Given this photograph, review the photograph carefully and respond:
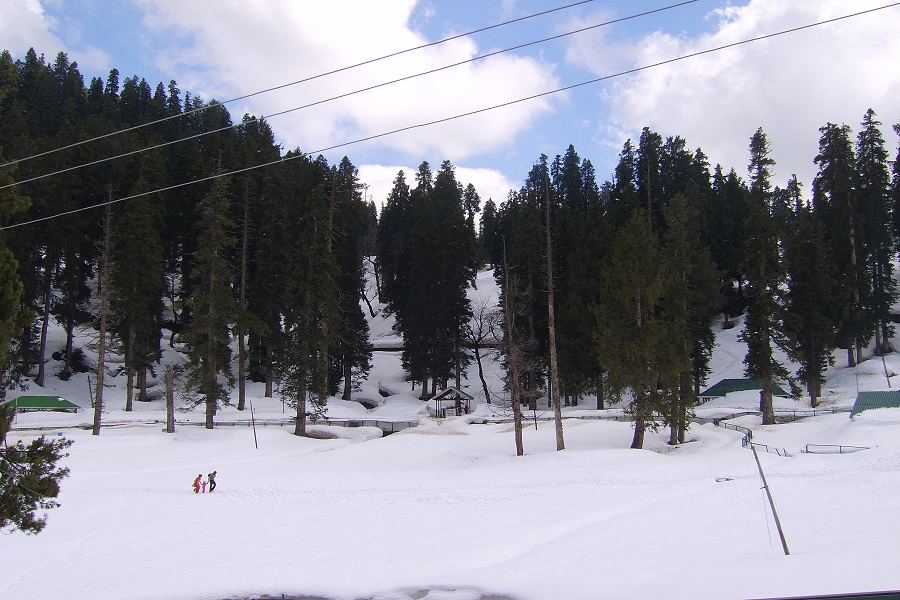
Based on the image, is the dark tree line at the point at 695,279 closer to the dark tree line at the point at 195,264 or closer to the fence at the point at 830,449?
the fence at the point at 830,449

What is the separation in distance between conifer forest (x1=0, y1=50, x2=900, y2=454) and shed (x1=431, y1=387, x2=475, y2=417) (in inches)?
140

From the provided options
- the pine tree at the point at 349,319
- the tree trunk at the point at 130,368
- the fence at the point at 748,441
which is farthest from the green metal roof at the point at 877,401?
the tree trunk at the point at 130,368

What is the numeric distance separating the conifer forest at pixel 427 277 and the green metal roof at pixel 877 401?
12.7 ft

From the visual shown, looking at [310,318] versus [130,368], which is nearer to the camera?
[310,318]

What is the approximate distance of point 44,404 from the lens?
130 feet

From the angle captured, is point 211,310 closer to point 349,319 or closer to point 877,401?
point 349,319

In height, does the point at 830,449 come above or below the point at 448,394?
below

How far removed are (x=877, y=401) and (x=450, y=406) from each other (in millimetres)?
28538

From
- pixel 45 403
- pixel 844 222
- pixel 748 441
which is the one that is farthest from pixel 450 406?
pixel 844 222

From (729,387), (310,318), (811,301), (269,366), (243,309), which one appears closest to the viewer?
(310,318)

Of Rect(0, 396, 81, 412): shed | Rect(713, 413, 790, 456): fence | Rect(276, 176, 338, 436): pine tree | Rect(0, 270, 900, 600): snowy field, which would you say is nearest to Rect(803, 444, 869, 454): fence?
Rect(0, 270, 900, 600): snowy field

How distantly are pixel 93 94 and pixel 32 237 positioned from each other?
56.7 metres

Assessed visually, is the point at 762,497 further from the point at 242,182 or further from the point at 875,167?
the point at 875,167

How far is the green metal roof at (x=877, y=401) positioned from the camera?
31.4 meters
